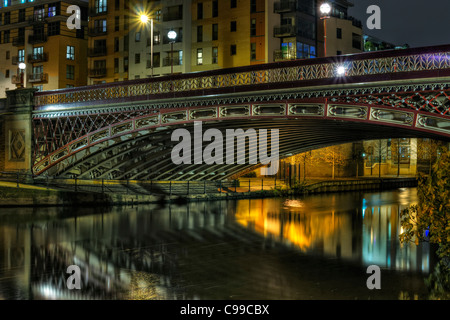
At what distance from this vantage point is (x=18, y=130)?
138ft

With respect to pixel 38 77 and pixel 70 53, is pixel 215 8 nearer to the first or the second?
pixel 70 53

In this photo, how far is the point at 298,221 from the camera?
30891mm

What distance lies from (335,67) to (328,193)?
30420 mm

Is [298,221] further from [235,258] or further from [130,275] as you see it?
[130,275]

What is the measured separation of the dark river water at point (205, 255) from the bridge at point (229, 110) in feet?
15.9

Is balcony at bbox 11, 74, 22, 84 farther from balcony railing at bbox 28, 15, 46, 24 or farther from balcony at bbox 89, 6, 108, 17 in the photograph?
balcony at bbox 89, 6, 108, 17

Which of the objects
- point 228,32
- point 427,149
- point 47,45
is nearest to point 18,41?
point 47,45

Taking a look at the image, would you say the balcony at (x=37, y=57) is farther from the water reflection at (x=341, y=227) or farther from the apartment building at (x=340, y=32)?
the water reflection at (x=341, y=227)

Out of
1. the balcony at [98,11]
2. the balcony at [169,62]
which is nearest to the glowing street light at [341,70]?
the balcony at [169,62]

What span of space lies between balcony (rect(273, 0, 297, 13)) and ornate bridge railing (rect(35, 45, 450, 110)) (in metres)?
31.3

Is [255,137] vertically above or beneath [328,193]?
above

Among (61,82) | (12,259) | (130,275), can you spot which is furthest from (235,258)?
(61,82)

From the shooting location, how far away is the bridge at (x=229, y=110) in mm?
23219

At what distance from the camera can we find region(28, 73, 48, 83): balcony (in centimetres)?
7931
